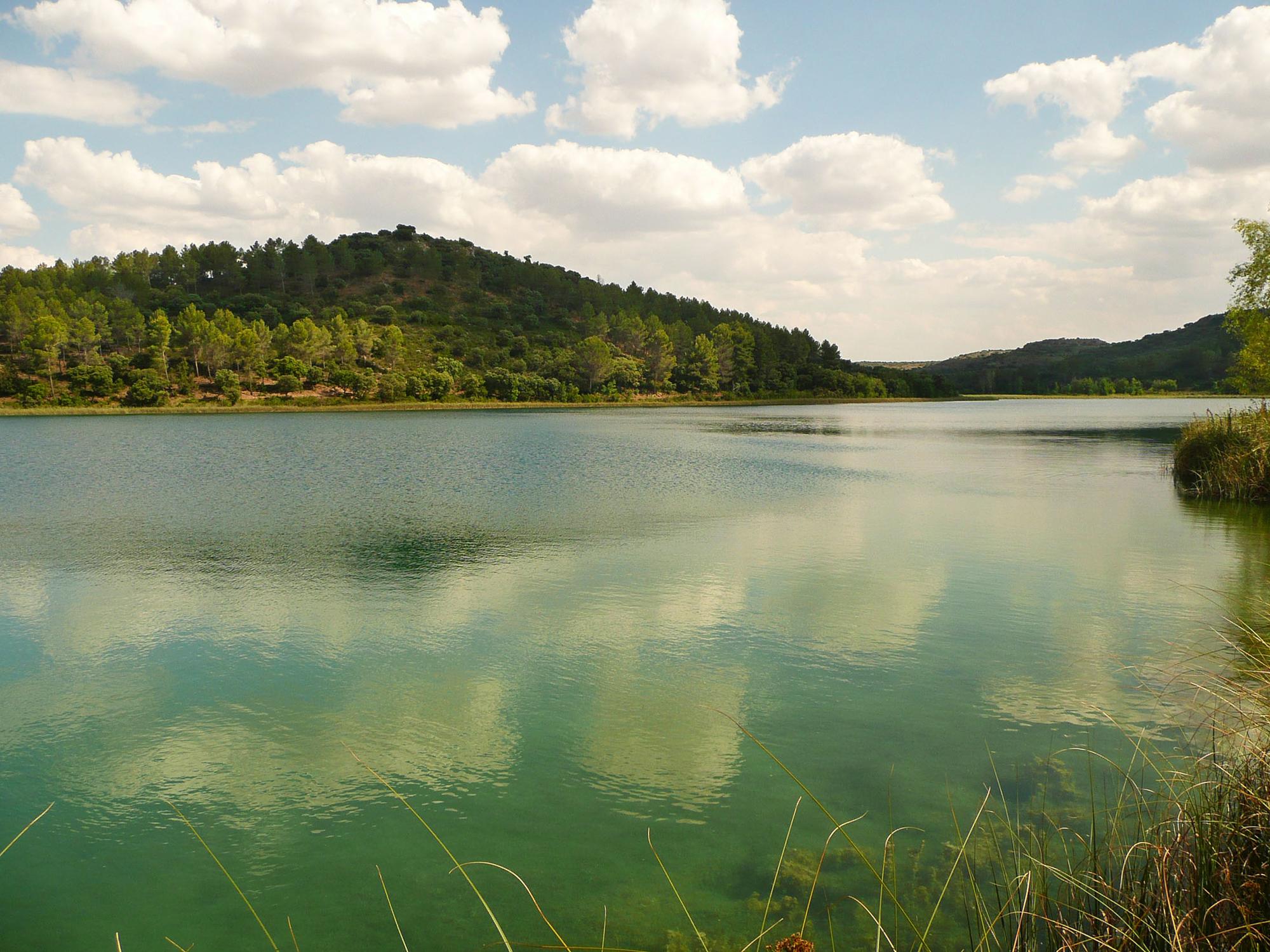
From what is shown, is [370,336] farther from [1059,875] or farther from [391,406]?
[1059,875]

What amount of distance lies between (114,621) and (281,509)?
10250 millimetres

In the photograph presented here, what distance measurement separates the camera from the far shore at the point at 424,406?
8088 centimetres

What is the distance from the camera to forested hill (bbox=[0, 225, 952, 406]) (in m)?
95.0

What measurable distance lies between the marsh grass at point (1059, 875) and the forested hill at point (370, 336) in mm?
97413

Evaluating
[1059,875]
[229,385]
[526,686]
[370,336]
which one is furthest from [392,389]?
[1059,875]

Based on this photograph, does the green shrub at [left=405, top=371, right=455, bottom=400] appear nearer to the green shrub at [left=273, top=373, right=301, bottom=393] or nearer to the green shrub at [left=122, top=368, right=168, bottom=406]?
the green shrub at [left=273, top=373, right=301, bottom=393]

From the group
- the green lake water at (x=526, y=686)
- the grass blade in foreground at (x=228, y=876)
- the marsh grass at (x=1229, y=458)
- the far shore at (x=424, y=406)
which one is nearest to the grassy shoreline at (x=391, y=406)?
the far shore at (x=424, y=406)

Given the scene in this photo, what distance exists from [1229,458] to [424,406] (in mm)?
88164

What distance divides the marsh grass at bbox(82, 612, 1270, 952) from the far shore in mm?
49602

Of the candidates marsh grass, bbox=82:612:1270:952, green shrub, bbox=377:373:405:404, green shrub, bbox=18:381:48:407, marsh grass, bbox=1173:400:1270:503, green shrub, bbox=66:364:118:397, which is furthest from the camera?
green shrub, bbox=377:373:405:404

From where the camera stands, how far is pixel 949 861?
5820 millimetres

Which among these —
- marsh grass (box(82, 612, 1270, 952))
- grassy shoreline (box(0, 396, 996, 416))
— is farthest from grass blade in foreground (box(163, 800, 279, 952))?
grassy shoreline (box(0, 396, 996, 416))

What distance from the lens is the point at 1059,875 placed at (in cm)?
434

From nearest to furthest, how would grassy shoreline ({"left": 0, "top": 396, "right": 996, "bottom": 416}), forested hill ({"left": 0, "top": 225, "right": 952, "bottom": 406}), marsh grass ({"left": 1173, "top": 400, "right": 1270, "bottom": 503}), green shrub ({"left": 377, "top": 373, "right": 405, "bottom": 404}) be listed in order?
marsh grass ({"left": 1173, "top": 400, "right": 1270, "bottom": 503}) → grassy shoreline ({"left": 0, "top": 396, "right": 996, "bottom": 416}) → forested hill ({"left": 0, "top": 225, "right": 952, "bottom": 406}) → green shrub ({"left": 377, "top": 373, "right": 405, "bottom": 404})
